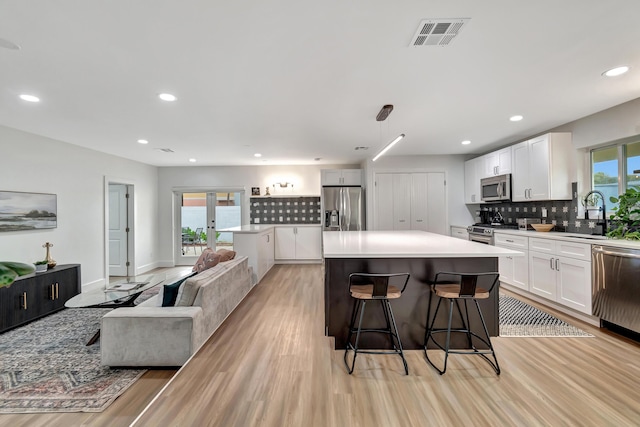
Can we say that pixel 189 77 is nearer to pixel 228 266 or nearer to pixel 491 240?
pixel 228 266

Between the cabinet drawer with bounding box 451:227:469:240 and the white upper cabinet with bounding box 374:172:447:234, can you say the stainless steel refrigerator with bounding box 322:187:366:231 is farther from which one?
the cabinet drawer with bounding box 451:227:469:240

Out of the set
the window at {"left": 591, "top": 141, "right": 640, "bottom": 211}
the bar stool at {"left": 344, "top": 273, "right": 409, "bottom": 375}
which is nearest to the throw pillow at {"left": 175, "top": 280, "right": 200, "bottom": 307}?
the bar stool at {"left": 344, "top": 273, "right": 409, "bottom": 375}

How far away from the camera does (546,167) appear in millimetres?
3955

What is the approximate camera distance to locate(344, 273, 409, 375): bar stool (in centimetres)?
223

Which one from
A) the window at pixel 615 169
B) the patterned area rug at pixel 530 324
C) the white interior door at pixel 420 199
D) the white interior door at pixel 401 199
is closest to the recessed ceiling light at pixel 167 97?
the patterned area rug at pixel 530 324

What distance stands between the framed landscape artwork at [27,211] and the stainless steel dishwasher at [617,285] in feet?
21.9

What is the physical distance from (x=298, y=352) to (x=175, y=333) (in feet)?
3.40

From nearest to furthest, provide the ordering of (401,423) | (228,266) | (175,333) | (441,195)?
(401,423) → (175,333) → (228,266) → (441,195)

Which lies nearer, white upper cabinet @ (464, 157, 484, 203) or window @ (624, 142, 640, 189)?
window @ (624, 142, 640, 189)


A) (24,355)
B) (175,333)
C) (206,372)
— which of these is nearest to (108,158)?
(24,355)

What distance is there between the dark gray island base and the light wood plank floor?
0.51 feet

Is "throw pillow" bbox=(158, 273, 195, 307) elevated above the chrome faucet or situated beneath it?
situated beneath

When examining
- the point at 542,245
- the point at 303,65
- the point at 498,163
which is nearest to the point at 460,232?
the point at 498,163

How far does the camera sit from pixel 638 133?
3062 mm
